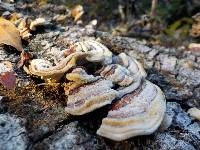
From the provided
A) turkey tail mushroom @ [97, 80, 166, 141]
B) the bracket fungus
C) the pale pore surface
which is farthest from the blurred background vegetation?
turkey tail mushroom @ [97, 80, 166, 141]

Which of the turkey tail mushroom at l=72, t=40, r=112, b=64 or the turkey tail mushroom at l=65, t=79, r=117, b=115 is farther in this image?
the turkey tail mushroom at l=72, t=40, r=112, b=64

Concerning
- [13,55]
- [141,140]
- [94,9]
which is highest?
[13,55]

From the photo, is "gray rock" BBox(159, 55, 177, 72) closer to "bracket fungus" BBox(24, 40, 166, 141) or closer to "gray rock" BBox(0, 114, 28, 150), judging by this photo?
"bracket fungus" BBox(24, 40, 166, 141)

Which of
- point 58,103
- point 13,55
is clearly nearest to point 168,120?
point 58,103

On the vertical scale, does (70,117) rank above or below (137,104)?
below

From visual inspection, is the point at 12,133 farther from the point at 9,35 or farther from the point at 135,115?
the point at 9,35

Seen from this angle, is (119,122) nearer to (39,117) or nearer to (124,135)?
(124,135)

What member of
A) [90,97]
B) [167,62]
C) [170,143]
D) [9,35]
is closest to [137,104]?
[90,97]
